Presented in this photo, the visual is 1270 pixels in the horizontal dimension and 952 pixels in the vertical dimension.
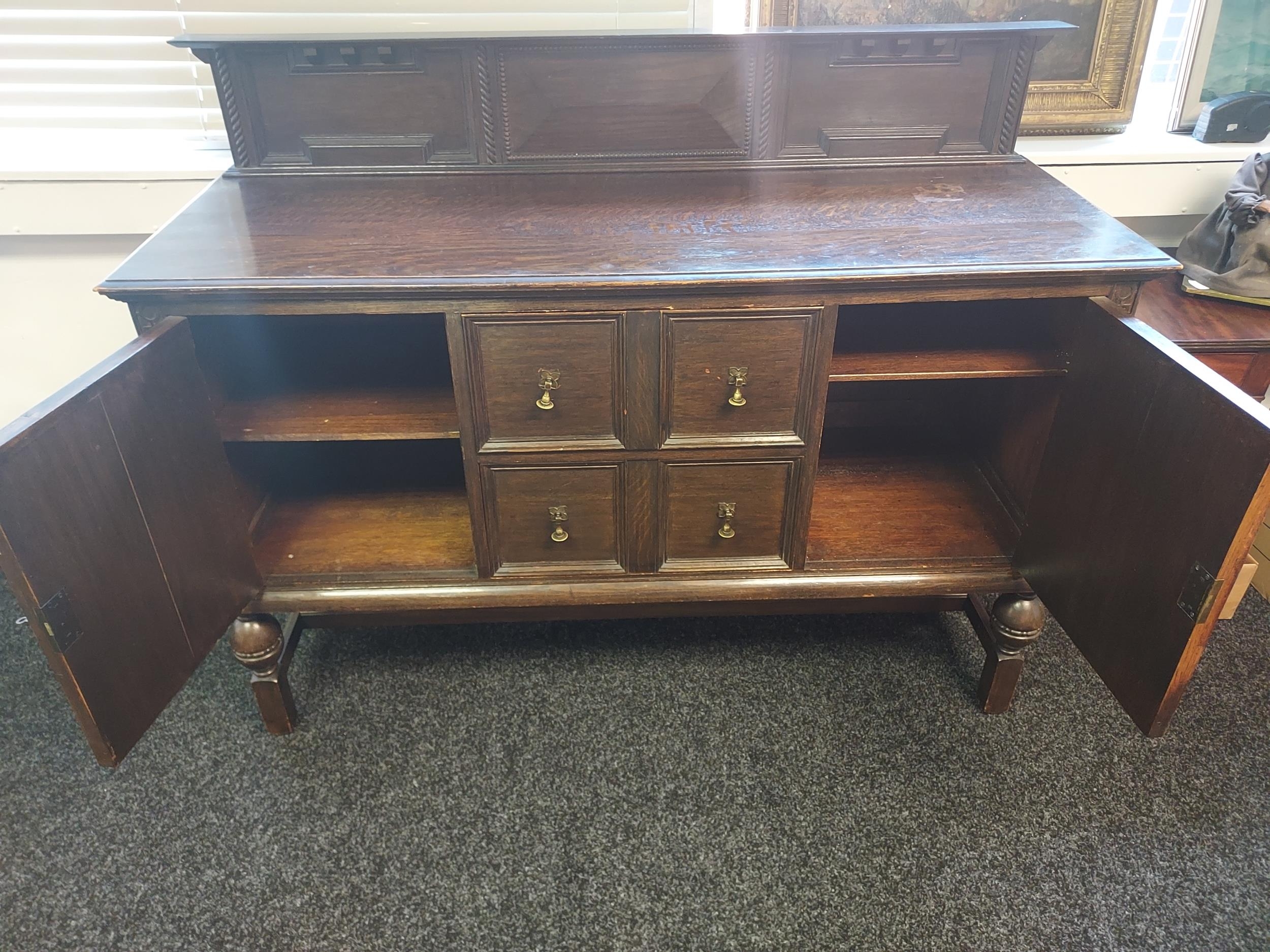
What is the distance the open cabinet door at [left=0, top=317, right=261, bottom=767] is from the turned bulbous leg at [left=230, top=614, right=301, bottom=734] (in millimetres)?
112

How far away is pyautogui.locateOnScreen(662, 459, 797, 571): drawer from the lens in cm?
112

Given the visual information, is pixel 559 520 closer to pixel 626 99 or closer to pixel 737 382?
pixel 737 382

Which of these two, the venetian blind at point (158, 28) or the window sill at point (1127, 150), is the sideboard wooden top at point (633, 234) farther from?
the venetian blind at point (158, 28)

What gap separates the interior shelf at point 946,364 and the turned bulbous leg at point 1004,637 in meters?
0.34

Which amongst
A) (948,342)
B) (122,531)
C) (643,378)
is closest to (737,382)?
(643,378)

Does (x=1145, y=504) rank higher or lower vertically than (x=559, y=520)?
higher

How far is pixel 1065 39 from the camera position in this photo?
4.81 feet

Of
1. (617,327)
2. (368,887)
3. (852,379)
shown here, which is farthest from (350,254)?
(368,887)

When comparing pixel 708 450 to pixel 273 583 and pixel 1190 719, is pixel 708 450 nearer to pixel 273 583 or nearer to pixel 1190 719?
pixel 273 583

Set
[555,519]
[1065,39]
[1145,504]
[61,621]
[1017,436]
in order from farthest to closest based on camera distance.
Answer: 1. [1065,39]
2. [1017,436]
3. [555,519]
4. [1145,504]
5. [61,621]

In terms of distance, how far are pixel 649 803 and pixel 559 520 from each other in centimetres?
43

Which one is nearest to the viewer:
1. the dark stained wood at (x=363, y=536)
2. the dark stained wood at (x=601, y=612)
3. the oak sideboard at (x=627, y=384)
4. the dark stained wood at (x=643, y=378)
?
the oak sideboard at (x=627, y=384)

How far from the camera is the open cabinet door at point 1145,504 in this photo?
0.77m

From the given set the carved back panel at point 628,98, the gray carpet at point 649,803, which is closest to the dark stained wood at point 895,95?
the carved back panel at point 628,98
